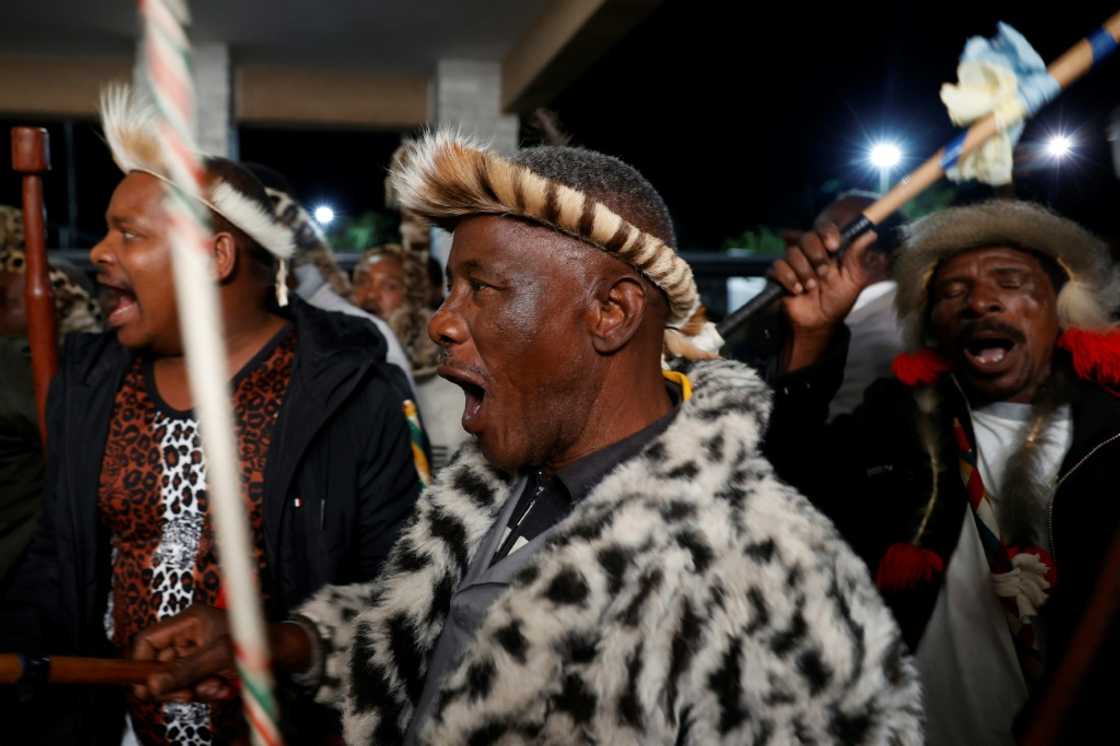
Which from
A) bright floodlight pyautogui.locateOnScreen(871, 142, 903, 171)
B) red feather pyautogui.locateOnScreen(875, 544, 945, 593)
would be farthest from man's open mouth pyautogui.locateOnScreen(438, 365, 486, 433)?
bright floodlight pyautogui.locateOnScreen(871, 142, 903, 171)

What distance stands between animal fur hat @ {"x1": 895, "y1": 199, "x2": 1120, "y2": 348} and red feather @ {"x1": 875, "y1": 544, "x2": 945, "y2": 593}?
800mm

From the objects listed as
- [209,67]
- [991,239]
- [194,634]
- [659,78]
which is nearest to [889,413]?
[991,239]

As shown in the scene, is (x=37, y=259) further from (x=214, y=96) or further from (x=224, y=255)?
(x=214, y=96)

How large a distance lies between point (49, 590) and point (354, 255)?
4.12m

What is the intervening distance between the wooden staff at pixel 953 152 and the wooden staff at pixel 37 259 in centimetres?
206

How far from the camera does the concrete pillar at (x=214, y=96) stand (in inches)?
393

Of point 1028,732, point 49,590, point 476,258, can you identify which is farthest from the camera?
point 49,590

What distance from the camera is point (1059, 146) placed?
3.91 m

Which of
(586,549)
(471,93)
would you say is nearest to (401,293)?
(586,549)

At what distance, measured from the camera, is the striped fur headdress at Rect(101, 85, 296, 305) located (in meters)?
2.43

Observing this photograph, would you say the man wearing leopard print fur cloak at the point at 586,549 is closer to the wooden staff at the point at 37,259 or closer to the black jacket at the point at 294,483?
the black jacket at the point at 294,483

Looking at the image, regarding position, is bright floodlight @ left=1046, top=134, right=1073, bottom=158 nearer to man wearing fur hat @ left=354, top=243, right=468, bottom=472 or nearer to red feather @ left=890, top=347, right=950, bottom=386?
red feather @ left=890, top=347, right=950, bottom=386

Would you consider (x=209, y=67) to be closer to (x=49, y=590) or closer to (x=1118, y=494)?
(x=49, y=590)

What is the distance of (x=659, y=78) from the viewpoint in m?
12.8
